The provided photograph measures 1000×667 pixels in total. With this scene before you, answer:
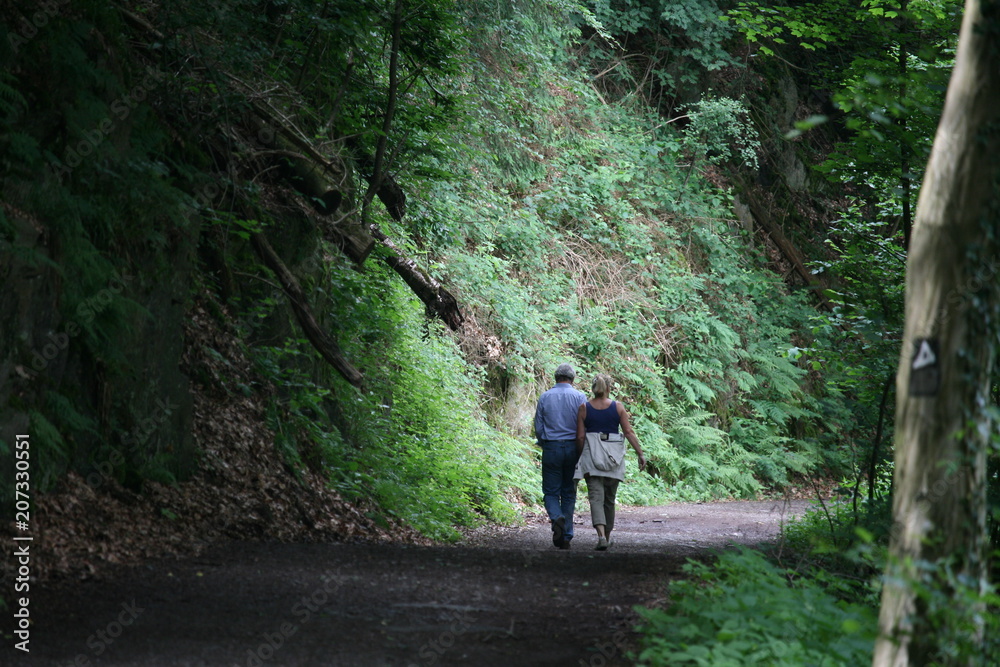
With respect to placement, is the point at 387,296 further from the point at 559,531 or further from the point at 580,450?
the point at 559,531

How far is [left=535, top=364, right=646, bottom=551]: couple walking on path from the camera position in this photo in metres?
10.8

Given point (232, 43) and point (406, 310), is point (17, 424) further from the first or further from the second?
point (406, 310)

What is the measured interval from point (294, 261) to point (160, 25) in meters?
3.26

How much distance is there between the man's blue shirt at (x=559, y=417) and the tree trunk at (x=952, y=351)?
7300mm

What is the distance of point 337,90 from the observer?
43.1 ft

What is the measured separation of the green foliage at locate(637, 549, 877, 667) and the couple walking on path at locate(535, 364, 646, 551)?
14.3 feet

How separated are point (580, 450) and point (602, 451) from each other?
12.5 inches

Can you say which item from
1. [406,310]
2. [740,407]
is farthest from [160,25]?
[740,407]

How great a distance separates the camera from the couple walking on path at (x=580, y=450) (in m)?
10.8

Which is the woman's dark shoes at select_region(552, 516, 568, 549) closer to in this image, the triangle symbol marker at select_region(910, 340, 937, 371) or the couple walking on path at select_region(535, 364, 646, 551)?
the couple walking on path at select_region(535, 364, 646, 551)

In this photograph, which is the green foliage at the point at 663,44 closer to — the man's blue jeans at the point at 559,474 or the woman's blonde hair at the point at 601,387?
the woman's blonde hair at the point at 601,387

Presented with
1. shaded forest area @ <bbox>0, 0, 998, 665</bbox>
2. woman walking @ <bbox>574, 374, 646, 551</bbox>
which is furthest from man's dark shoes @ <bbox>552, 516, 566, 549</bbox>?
shaded forest area @ <bbox>0, 0, 998, 665</bbox>

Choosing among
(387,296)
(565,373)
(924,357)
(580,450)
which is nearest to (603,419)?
(580,450)

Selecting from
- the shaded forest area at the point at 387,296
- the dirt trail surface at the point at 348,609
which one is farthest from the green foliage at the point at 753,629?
the dirt trail surface at the point at 348,609
